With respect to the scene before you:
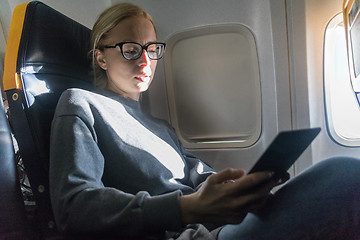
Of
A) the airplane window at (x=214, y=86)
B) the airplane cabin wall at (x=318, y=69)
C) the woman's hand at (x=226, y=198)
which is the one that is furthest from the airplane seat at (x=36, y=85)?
the airplane cabin wall at (x=318, y=69)

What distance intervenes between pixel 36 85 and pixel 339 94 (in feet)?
4.73

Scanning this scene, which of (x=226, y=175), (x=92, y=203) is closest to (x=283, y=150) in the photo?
(x=226, y=175)

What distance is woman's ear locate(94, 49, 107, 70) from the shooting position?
124 cm

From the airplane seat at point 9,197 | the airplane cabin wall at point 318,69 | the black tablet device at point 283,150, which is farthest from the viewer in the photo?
the airplane cabin wall at point 318,69

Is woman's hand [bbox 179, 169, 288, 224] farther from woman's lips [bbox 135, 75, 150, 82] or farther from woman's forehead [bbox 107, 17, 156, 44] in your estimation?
woman's forehead [bbox 107, 17, 156, 44]

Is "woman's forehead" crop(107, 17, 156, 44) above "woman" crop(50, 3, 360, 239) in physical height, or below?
above

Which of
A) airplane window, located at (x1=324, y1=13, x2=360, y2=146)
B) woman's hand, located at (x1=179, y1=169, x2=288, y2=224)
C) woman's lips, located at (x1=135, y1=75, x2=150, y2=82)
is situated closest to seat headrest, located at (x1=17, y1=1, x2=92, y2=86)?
woman's lips, located at (x1=135, y1=75, x2=150, y2=82)

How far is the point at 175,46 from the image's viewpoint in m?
1.61

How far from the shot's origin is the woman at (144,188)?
0.68m

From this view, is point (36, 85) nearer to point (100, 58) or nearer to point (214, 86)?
point (100, 58)

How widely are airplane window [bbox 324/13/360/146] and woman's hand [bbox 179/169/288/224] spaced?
100cm

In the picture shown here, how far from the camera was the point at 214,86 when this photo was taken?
1614 millimetres

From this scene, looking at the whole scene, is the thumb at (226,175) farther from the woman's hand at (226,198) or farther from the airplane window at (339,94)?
the airplane window at (339,94)

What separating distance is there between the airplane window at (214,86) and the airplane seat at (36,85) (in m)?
0.68
